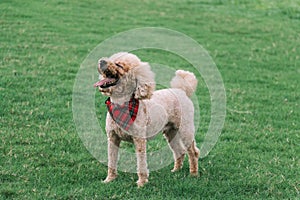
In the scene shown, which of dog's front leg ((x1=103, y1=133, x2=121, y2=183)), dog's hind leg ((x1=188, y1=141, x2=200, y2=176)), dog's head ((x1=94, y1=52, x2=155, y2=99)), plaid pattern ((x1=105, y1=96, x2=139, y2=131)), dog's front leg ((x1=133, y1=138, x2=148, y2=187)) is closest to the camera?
dog's head ((x1=94, y1=52, x2=155, y2=99))

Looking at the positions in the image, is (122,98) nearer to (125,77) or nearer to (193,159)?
(125,77)

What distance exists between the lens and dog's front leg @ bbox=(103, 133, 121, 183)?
6035 mm

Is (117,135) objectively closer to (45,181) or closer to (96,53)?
(45,181)

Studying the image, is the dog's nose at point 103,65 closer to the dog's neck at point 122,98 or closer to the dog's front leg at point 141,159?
the dog's neck at point 122,98

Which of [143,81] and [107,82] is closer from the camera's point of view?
[107,82]

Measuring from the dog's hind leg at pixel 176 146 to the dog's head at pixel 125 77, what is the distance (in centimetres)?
101

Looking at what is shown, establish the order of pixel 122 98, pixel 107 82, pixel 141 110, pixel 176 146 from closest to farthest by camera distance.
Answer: pixel 107 82, pixel 122 98, pixel 141 110, pixel 176 146

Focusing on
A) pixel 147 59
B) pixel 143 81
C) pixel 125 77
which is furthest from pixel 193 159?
pixel 147 59

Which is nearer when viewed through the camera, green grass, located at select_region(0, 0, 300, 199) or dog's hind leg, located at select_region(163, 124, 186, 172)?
green grass, located at select_region(0, 0, 300, 199)

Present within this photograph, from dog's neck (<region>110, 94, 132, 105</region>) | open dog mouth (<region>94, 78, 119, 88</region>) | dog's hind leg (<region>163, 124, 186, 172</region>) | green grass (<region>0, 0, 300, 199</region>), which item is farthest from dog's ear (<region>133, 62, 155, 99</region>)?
green grass (<region>0, 0, 300, 199</region>)

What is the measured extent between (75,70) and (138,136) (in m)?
5.74

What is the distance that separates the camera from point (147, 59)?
1276cm

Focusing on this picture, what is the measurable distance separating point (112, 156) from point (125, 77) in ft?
3.52

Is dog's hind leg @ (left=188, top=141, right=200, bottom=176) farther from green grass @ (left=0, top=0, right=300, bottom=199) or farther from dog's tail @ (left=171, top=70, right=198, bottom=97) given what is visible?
dog's tail @ (left=171, top=70, right=198, bottom=97)
